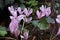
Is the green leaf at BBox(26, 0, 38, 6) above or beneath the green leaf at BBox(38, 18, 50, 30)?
above

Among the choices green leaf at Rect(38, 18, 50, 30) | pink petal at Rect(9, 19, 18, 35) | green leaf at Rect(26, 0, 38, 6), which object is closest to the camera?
pink petal at Rect(9, 19, 18, 35)

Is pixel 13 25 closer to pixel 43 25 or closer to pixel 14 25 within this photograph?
pixel 14 25

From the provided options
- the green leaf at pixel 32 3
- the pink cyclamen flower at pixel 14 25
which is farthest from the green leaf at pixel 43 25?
the green leaf at pixel 32 3

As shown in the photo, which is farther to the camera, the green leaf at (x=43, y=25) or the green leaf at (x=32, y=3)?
the green leaf at (x=32, y=3)

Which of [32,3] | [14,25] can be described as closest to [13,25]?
[14,25]

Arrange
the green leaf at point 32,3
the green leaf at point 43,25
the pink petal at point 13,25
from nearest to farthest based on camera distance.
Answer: the pink petal at point 13,25, the green leaf at point 43,25, the green leaf at point 32,3

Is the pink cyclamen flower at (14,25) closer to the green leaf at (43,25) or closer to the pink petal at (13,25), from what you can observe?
the pink petal at (13,25)

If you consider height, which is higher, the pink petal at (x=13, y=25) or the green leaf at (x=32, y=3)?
the green leaf at (x=32, y=3)

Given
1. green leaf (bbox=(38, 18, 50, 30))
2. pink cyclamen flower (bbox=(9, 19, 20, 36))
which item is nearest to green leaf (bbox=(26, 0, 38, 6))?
green leaf (bbox=(38, 18, 50, 30))

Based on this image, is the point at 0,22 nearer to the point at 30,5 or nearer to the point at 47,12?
the point at 30,5

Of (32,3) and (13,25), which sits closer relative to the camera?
(13,25)

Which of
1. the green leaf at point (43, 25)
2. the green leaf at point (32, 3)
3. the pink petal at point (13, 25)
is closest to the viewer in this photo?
the pink petal at point (13, 25)

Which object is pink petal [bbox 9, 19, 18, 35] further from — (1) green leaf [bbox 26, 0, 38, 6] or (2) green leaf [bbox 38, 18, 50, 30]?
(1) green leaf [bbox 26, 0, 38, 6]

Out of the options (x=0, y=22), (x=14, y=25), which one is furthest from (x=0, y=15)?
(x=14, y=25)
